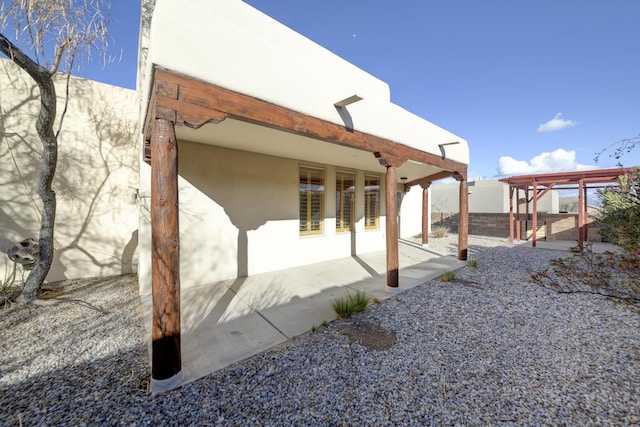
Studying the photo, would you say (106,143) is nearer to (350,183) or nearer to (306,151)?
(306,151)

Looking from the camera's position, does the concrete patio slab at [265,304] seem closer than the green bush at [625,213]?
Yes

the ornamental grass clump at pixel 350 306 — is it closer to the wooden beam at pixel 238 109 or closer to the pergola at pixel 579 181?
the wooden beam at pixel 238 109

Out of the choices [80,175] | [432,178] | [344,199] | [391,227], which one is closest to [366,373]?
[391,227]

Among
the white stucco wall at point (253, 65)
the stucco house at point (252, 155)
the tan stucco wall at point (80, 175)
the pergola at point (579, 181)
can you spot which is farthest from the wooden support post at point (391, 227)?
the pergola at point (579, 181)

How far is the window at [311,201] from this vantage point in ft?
22.0

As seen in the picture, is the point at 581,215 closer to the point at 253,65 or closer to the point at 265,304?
the point at 265,304

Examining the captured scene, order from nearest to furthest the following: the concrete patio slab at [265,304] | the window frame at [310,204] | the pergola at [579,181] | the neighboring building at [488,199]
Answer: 1. the concrete patio slab at [265,304]
2. the window frame at [310,204]
3. the pergola at [579,181]
4. the neighboring building at [488,199]

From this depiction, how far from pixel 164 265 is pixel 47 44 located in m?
4.19

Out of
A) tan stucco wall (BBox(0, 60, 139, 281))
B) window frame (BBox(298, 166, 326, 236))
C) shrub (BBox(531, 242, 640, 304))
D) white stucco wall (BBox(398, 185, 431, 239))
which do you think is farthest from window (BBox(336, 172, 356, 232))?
tan stucco wall (BBox(0, 60, 139, 281))

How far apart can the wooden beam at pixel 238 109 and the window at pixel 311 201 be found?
274 centimetres

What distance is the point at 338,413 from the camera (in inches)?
74.7

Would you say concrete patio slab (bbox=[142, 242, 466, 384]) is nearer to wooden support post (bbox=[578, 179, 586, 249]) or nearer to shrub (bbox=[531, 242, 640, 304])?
shrub (bbox=[531, 242, 640, 304])

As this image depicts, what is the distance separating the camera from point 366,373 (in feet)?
7.72

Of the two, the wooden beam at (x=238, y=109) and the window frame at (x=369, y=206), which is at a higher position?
the wooden beam at (x=238, y=109)
